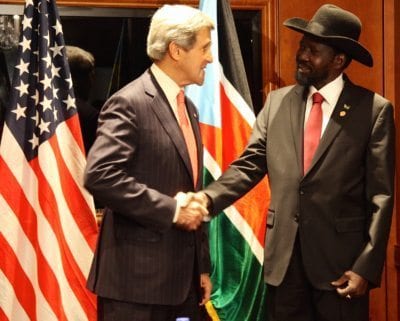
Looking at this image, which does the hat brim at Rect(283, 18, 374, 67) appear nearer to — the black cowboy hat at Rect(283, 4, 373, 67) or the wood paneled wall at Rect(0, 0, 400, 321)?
the black cowboy hat at Rect(283, 4, 373, 67)

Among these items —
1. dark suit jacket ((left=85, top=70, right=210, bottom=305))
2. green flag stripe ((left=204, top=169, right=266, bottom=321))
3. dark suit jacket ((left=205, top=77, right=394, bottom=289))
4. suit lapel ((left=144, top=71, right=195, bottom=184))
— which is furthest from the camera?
green flag stripe ((left=204, top=169, right=266, bottom=321))

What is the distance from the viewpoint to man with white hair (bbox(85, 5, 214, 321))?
2.01m

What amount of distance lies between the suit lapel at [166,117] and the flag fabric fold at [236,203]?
2.66 feet

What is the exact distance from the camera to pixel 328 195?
2348 millimetres

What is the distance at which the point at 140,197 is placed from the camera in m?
2.00

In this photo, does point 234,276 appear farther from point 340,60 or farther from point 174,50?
point 174,50

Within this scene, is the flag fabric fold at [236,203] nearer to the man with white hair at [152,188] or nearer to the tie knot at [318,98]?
the tie knot at [318,98]

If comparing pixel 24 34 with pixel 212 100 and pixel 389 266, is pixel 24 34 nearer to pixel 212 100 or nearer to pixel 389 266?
pixel 212 100

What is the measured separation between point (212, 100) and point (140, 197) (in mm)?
1100

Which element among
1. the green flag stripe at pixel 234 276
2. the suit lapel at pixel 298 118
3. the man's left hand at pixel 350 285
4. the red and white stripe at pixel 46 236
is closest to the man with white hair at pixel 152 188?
the suit lapel at pixel 298 118

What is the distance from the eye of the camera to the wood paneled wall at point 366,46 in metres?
3.26

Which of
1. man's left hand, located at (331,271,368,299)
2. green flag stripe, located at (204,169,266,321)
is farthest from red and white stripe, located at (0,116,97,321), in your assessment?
man's left hand, located at (331,271,368,299)

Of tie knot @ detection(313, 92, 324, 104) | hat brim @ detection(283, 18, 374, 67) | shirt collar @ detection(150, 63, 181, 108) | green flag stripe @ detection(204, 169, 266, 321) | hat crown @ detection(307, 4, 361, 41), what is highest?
hat crown @ detection(307, 4, 361, 41)

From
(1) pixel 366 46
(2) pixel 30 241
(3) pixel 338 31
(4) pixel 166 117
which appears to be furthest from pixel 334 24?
(2) pixel 30 241
